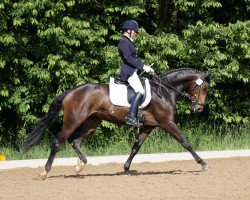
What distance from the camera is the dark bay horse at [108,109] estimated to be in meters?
10.1

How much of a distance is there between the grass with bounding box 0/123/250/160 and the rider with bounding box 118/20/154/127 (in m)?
3.65

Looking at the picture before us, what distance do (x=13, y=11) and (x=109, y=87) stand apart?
4.70 m

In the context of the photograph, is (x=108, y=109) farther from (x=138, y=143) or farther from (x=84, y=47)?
(x=84, y=47)

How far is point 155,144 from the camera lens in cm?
1441

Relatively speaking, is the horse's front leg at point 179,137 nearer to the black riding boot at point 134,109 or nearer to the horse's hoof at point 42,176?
the black riding boot at point 134,109

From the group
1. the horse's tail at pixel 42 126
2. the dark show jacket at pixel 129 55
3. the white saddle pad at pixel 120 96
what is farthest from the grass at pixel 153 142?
the dark show jacket at pixel 129 55

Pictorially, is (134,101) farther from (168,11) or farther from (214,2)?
(168,11)

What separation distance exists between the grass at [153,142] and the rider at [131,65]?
12.0ft

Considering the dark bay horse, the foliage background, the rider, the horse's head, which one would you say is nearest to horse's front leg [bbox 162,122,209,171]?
the dark bay horse

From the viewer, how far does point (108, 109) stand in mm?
10273

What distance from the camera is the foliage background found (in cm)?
1418

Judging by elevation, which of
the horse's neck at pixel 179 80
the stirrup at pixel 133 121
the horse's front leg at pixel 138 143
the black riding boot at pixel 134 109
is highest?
the horse's neck at pixel 179 80

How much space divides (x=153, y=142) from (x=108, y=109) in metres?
4.58

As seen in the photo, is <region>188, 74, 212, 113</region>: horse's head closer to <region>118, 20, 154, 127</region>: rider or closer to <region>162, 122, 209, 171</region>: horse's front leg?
<region>162, 122, 209, 171</region>: horse's front leg
